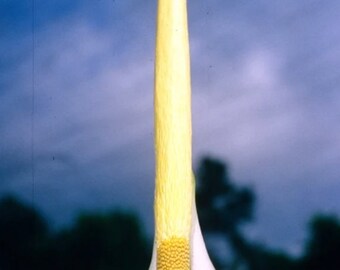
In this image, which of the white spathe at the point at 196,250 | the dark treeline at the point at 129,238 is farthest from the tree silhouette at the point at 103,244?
the white spathe at the point at 196,250

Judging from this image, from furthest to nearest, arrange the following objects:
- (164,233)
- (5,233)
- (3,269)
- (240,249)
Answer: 1. (240,249)
2. (5,233)
3. (3,269)
4. (164,233)

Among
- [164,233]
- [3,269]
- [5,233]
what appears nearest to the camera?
[164,233]

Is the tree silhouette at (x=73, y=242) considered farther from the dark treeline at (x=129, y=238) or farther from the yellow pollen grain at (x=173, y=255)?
the yellow pollen grain at (x=173, y=255)

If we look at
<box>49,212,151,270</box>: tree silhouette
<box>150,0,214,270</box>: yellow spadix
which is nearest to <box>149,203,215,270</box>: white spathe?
<box>150,0,214,270</box>: yellow spadix

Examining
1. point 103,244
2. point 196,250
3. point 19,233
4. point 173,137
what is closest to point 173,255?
point 196,250

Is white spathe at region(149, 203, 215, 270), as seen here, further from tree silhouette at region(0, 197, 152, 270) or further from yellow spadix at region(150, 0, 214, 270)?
tree silhouette at region(0, 197, 152, 270)

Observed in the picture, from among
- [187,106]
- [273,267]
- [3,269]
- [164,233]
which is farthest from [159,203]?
[273,267]

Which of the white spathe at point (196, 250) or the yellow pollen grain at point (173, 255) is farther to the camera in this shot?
the white spathe at point (196, 250)

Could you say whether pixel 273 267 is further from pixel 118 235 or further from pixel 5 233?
pixel 5 233
